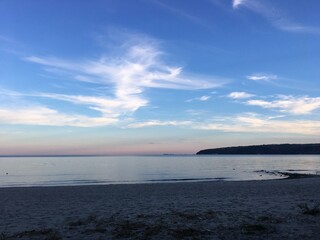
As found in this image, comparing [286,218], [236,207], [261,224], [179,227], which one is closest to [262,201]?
[236,207]

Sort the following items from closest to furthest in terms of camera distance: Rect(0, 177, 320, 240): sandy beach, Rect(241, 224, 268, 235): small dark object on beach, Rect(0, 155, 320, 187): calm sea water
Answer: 1. Rect(0, 177, 320, 240): sandy beach
2. Rect(241, 224, 268, 235): small dark object on beach
3. Rect(0, 155, 320, 187): calm sea water

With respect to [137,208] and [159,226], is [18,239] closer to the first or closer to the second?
[159,226]

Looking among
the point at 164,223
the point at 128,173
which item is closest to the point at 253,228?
the point at 164,223

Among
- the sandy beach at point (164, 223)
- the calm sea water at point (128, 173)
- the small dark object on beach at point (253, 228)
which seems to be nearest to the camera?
the sandy beach at point (164, 223)

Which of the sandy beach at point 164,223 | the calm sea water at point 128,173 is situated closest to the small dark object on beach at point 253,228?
the sandy beach at point 164,223

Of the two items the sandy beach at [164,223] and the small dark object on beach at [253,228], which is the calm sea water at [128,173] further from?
the small dark object on beach at [253,228]

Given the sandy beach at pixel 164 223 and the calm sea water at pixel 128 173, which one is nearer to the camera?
the sandy beach at pixel 164 223

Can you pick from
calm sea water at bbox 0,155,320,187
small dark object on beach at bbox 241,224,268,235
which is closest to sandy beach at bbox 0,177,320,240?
small dark object on beach at bbox 241,224,268,235

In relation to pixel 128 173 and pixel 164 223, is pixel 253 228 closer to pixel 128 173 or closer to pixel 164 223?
pixel 164 223

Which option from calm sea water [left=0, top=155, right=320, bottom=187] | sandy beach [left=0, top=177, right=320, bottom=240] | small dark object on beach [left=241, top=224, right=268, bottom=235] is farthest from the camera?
calm sea water [left=0, top=155, right=320, bottom=187]

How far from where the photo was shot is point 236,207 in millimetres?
13617

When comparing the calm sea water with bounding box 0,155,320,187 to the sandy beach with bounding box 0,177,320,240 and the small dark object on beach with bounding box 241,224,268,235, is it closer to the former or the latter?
the sandy beach with bounding box 0,177,320,240

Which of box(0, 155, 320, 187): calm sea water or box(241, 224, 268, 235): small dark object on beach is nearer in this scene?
box(241, 224, 268, 235): small dark object on beach

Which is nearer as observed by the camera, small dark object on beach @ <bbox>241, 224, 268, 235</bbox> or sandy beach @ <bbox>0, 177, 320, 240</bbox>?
sandy beach @ <bbox>0, 177, 320, 240</bbox>
